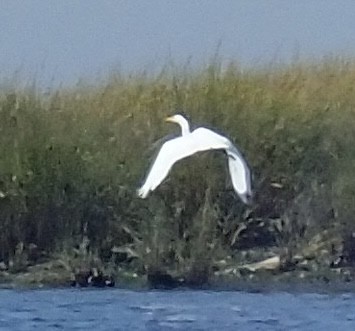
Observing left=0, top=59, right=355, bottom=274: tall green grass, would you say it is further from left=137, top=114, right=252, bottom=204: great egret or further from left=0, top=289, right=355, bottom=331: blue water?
left=137, top=114, right=252, bottom=204: great egret

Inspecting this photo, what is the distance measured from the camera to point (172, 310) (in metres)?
15.7

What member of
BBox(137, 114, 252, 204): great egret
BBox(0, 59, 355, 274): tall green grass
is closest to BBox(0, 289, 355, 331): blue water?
BBox(0, 59, 355, 274): tall green grass

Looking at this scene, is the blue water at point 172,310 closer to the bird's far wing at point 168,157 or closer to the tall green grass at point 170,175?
the tall green grass at point 170,175

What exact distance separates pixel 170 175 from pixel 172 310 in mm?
1074

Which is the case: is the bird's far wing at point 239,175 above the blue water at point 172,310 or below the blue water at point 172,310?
above

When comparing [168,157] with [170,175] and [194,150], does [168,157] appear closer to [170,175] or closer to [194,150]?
[194,150]

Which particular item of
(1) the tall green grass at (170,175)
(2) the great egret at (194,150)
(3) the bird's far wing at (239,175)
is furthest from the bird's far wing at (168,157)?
(1) the tall green grass at (170,175)

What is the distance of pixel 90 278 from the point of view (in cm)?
1603

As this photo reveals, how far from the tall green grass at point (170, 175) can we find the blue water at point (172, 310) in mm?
314

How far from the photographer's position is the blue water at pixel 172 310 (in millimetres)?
15438

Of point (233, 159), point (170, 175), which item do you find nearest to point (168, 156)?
point (233, 159)

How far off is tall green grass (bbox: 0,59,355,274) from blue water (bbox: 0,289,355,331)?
0.31 meters

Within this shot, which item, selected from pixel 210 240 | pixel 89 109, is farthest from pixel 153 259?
pixel 89 109

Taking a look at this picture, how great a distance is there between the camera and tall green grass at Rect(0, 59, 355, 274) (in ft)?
53.5
